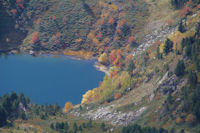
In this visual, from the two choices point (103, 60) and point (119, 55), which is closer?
point (119, 55)

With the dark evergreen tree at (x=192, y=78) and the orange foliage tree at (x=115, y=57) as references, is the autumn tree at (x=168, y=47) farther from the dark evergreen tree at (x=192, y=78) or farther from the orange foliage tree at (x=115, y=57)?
the orange foliage tree at (x=115, y=57)

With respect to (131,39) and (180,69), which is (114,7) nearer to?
(131,39)

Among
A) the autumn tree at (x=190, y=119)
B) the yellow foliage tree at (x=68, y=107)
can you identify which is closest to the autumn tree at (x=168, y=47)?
the yellow foliage tree at (x=68, y=107)

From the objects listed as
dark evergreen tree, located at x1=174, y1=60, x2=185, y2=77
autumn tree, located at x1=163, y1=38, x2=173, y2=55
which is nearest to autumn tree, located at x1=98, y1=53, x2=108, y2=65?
autumn tree, located at x1=163, y1=38, x2=173, y2=55

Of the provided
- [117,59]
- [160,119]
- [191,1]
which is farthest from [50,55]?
[160,119]

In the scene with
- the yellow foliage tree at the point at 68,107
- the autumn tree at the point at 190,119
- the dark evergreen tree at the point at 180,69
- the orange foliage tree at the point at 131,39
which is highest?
the orange foliage tree at the point at 131,39

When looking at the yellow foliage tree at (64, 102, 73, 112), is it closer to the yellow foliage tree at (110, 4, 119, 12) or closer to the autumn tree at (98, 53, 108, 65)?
the autumn tree at (98, 53, 108, 65)

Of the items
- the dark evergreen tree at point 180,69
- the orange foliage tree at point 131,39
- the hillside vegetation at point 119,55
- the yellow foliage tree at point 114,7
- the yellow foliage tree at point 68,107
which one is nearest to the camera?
the hillside vegetation at point 119,55

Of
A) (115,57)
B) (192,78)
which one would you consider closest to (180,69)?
(192,78)

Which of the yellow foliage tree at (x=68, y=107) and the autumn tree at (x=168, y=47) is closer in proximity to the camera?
the autumn tree at (x=168, y=47)

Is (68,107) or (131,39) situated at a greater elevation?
(131,39)

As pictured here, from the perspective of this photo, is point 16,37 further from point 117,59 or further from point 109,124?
point 109,124
